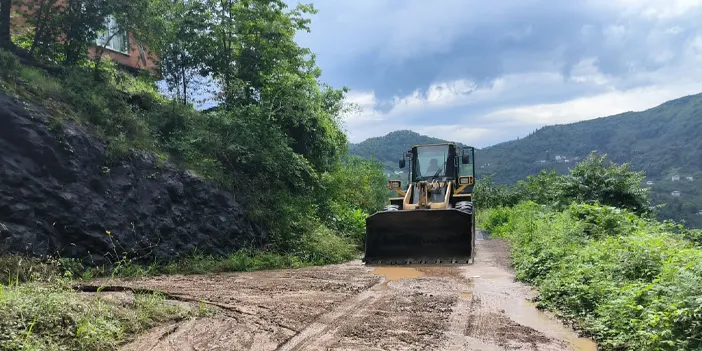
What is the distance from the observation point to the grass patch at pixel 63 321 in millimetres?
3941

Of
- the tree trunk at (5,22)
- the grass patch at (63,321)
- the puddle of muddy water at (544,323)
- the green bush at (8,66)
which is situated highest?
the tree trunk at (5,22)

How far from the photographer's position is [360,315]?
19.2ft

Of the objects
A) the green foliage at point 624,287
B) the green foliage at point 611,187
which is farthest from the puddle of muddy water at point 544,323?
the green foliage at point 611,187

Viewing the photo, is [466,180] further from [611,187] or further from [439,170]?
[611,187]

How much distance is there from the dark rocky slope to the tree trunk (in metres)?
3.76

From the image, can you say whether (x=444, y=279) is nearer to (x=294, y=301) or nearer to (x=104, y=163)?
(x=294, y=301)

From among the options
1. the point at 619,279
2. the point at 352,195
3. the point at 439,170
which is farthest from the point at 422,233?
the point at 352,195

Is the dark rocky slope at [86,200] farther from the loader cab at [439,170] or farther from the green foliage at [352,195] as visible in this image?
the loader cab at [439,170]

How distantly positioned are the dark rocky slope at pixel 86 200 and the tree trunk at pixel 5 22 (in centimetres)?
376

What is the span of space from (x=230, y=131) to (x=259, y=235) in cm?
356

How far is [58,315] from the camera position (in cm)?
435

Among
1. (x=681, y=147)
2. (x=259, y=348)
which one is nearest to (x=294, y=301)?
(x=259, y=348)

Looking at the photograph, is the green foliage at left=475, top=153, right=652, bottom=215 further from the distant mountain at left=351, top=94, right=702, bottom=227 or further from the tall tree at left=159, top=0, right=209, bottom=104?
the distant mountain at left=351, top=94, right=702, bottom=227

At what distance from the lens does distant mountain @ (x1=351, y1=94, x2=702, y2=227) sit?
87.0 metres
